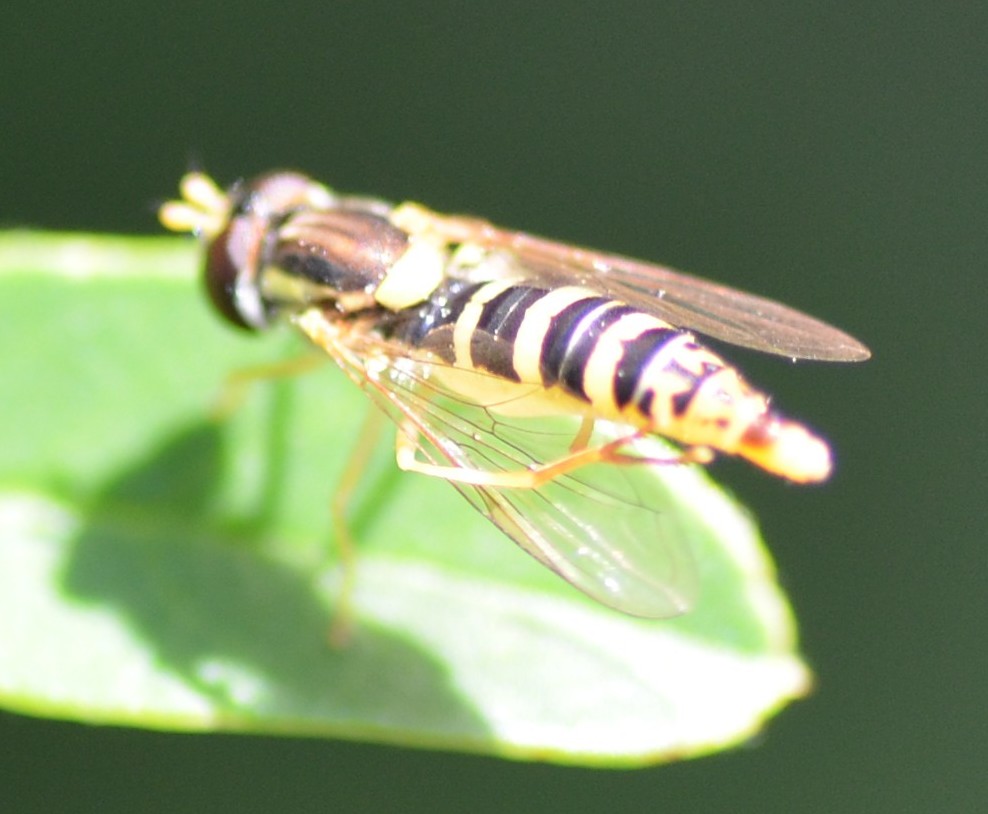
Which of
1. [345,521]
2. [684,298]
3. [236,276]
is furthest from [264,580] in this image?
[684,298]

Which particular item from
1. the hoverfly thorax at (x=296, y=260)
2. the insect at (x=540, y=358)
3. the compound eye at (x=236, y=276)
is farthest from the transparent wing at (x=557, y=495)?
the compound eye at (x=236, y=276)

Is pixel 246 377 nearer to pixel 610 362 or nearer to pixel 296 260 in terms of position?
pixel 296 260

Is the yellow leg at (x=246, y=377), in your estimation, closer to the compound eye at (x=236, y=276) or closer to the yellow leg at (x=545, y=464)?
the compound eye at (x=236, y=276)

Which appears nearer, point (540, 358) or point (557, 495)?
point (557, 495)

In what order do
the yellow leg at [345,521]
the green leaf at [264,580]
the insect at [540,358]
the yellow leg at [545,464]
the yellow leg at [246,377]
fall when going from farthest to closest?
1. the yellow leg at [246,377]
2. the yellow leg at [345,521]
3. the green leaf at [264,580]
4. the insect at [540,358]
5. the yellow leg at [545,464]

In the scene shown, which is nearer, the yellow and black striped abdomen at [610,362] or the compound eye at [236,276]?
the yellow and black striped abdomen at [610,362]

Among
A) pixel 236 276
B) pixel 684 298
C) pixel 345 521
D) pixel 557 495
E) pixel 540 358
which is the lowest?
pixel 557 495

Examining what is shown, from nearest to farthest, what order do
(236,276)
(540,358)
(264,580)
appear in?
(540,358)
(264,580)
(236,276)
